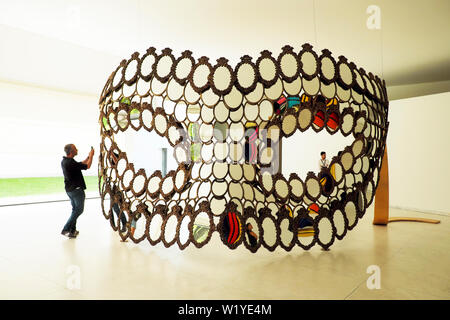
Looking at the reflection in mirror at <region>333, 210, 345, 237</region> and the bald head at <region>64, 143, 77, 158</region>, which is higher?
the bald head at <region>64, 143, 77, 158</region>

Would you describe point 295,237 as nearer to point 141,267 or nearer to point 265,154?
point 265,154

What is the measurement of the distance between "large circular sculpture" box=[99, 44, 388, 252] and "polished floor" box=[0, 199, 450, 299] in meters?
0.19

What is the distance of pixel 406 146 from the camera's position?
5195 millimetres

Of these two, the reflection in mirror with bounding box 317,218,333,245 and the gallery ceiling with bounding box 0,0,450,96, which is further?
the gallery ceiling with bounding box 0,0,450,96

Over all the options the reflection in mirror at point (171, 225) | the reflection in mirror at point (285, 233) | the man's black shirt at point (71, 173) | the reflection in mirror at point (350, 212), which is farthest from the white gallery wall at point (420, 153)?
the man's black shirt at point (71, 173)

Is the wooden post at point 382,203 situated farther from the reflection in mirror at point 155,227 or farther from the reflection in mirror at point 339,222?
the reflection in mirror at point 155,227

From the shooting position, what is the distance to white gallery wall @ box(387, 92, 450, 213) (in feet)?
15.6

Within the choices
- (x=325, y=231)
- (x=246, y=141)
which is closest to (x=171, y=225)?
(x=246, y=141)

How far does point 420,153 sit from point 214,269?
14.7 ft

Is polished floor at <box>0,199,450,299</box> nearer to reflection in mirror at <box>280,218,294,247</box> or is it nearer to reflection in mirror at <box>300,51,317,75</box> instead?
reflection in mirror at <box>280,218,294,247</box>

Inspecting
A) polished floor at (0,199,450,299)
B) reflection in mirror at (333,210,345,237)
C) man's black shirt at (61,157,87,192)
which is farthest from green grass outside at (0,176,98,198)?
reflection in mirror at (333,210,345,237)

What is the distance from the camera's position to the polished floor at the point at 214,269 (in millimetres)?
1879

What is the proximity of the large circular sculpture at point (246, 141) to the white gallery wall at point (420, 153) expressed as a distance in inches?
120
